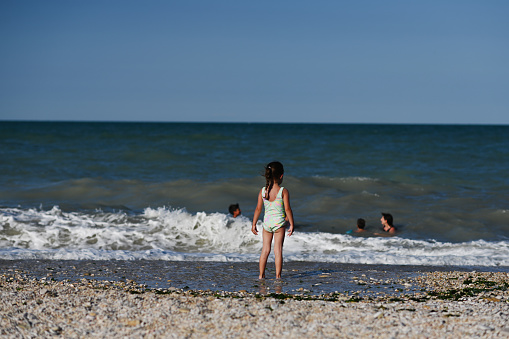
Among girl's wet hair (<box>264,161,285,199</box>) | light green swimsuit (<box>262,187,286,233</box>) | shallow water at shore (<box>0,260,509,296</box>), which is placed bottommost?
shallow water at shore (<box>0,260,509,296</box>)

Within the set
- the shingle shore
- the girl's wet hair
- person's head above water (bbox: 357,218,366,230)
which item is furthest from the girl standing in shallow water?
person's head above water (bbox: 357,218,366,230)

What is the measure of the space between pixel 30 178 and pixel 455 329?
59.2 ft

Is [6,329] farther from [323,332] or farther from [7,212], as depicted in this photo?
[7,212]

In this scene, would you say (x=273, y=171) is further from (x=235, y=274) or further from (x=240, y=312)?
(x=240, y=312)

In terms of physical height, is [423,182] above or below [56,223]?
above

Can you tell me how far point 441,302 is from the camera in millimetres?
5949

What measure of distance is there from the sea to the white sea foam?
0.07ft

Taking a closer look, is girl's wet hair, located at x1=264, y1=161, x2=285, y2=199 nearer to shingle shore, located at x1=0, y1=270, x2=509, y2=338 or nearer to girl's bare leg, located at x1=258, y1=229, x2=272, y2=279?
girl's bare leg, located at x1=258, y1=229, x2=272, y2=279

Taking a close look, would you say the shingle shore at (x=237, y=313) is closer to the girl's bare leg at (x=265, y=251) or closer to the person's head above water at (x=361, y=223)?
the girl's bare leg at (x=265, y=251)

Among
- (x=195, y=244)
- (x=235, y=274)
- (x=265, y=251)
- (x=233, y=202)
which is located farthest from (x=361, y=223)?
(x=265, y=251)

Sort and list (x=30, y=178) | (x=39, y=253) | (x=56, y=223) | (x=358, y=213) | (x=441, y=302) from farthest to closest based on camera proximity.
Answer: (x=30, y=178)
(x=358, y=213)
(x=56, y=223)
(x=39, y=253)
(x=441, y=302)

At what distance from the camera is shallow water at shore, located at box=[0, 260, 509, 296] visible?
699 cm

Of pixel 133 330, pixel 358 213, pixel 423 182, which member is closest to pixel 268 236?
pixel 133 330

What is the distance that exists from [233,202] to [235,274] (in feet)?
26.6
